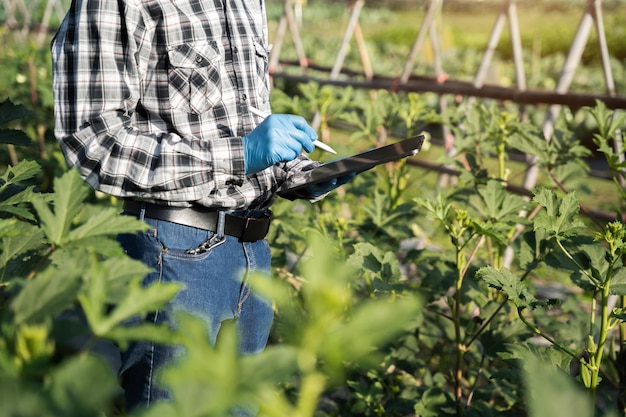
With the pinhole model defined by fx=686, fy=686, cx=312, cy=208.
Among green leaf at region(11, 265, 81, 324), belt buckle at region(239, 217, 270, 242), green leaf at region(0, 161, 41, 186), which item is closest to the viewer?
green leaf at region(11, 265, 81, 324)

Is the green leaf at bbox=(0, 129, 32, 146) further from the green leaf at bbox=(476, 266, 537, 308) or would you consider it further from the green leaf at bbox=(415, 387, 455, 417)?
the green leaf at bbox=(415, 387, 455, 417)

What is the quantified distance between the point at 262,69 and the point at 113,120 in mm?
487

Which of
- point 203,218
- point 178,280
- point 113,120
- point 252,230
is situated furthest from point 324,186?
point 113,120

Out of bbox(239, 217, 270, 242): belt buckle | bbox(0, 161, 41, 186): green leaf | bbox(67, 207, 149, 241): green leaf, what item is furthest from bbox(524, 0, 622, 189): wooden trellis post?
bbox(67, 207, 149, 241): green leaf

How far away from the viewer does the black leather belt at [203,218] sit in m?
1.53

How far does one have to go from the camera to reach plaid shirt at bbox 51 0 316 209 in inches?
55.0

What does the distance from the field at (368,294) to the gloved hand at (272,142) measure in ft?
1.05

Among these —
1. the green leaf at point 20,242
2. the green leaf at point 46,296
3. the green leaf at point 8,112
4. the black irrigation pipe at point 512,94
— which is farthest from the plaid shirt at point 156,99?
the black irrigation pipe at point 512,94

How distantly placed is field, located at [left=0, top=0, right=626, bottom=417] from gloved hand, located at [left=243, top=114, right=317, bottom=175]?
32 cm

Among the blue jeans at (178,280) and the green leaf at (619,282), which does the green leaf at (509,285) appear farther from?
the blue jeans at (178,280)

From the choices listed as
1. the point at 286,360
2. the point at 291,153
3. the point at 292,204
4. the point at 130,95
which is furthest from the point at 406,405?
the point at 286,360

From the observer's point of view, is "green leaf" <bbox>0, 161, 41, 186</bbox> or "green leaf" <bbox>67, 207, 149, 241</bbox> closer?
"green leaf" <bbox>67, 207, 149, 241</bbox>

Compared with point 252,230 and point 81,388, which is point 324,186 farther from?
point 81,388

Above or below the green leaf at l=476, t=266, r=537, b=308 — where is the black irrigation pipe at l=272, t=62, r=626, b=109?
below
